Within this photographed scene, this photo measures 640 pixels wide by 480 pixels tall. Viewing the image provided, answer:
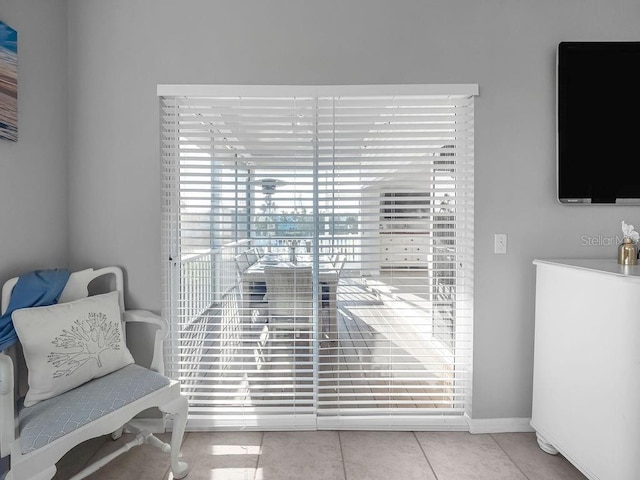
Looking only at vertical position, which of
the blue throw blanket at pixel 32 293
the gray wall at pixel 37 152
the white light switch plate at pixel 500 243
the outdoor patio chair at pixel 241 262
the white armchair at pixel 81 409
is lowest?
the white armchair at pixel 81 409

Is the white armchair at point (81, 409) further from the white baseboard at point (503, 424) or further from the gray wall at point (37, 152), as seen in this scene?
the white baseboard at point (503, 424)

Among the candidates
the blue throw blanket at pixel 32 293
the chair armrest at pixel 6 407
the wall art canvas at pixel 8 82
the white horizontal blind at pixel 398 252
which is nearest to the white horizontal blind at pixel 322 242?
the white horizontal blind at pixel 398 252

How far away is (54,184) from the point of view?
208 cm

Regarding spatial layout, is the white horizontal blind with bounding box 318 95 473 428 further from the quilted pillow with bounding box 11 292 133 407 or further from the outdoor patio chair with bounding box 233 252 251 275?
the quilted pillow with bounding box 11 292 133 407

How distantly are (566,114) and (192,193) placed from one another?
2.25 metres

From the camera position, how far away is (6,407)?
1290mm

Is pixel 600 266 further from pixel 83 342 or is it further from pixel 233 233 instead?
pixel 83 342

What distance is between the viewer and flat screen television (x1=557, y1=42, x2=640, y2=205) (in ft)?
6.86

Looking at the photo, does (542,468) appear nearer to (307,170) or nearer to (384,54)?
(307,170)

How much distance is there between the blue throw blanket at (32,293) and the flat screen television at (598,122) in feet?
9.20

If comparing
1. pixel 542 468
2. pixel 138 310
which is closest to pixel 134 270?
pixel 138 310

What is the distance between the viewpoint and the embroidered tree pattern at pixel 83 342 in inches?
62.9

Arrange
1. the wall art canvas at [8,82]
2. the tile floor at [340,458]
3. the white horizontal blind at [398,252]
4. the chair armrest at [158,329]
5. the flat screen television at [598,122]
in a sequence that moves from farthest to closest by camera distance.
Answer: the white horizontal blind at [398,252], the flat screen television at [598,122], the chair armrest at [158,329], the tile floor at [340,458], the wall art canvas at [8,82]

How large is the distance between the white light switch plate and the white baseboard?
1.02 m
